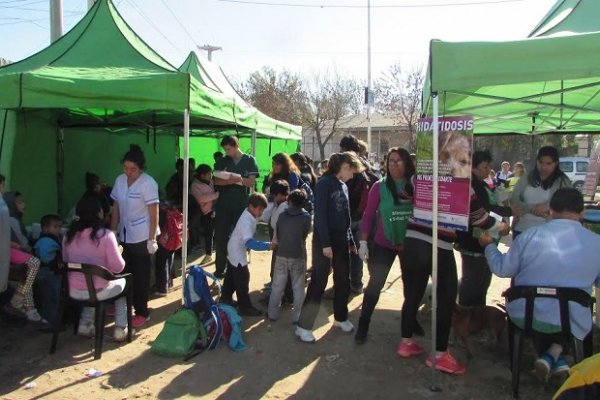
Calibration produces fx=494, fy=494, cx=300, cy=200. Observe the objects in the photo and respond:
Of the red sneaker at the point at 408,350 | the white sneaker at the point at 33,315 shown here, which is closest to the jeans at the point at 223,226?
the white sneaker at the point at 33,315

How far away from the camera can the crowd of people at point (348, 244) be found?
3.17 m

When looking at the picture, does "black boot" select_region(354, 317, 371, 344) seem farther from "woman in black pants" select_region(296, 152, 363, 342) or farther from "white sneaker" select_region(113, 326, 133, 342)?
"white sneaker" select_region(113, 326, 133, 342)

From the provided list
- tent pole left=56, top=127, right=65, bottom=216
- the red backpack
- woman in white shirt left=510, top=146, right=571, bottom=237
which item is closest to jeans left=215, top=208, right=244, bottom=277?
the red backpack

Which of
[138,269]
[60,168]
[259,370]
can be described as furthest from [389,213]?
[60,168]

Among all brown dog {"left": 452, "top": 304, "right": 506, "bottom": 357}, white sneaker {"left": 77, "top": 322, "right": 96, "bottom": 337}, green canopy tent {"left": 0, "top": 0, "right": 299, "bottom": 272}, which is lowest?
white sneaker {"left": 77, "top": 322, "right": 96, "bottom": 337}

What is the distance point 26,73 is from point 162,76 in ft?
3.98

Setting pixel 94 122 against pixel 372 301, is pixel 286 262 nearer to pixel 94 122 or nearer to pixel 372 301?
pixel 372 301

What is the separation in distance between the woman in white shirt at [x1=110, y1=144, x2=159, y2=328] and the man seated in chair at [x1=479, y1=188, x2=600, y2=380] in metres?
2.93

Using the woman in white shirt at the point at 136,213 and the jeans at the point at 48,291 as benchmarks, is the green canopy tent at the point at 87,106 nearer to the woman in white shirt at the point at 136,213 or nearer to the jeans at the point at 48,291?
the woman in white shirt at the point at 136,213

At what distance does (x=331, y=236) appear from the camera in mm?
4262

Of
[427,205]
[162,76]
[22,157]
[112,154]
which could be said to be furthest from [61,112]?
[427,205]

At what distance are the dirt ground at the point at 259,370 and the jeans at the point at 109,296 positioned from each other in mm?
192

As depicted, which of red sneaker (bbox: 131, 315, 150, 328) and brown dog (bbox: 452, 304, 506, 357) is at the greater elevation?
brown dog (bbox: 452, 304, 506, 357)

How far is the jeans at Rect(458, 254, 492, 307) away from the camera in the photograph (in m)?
4.35
